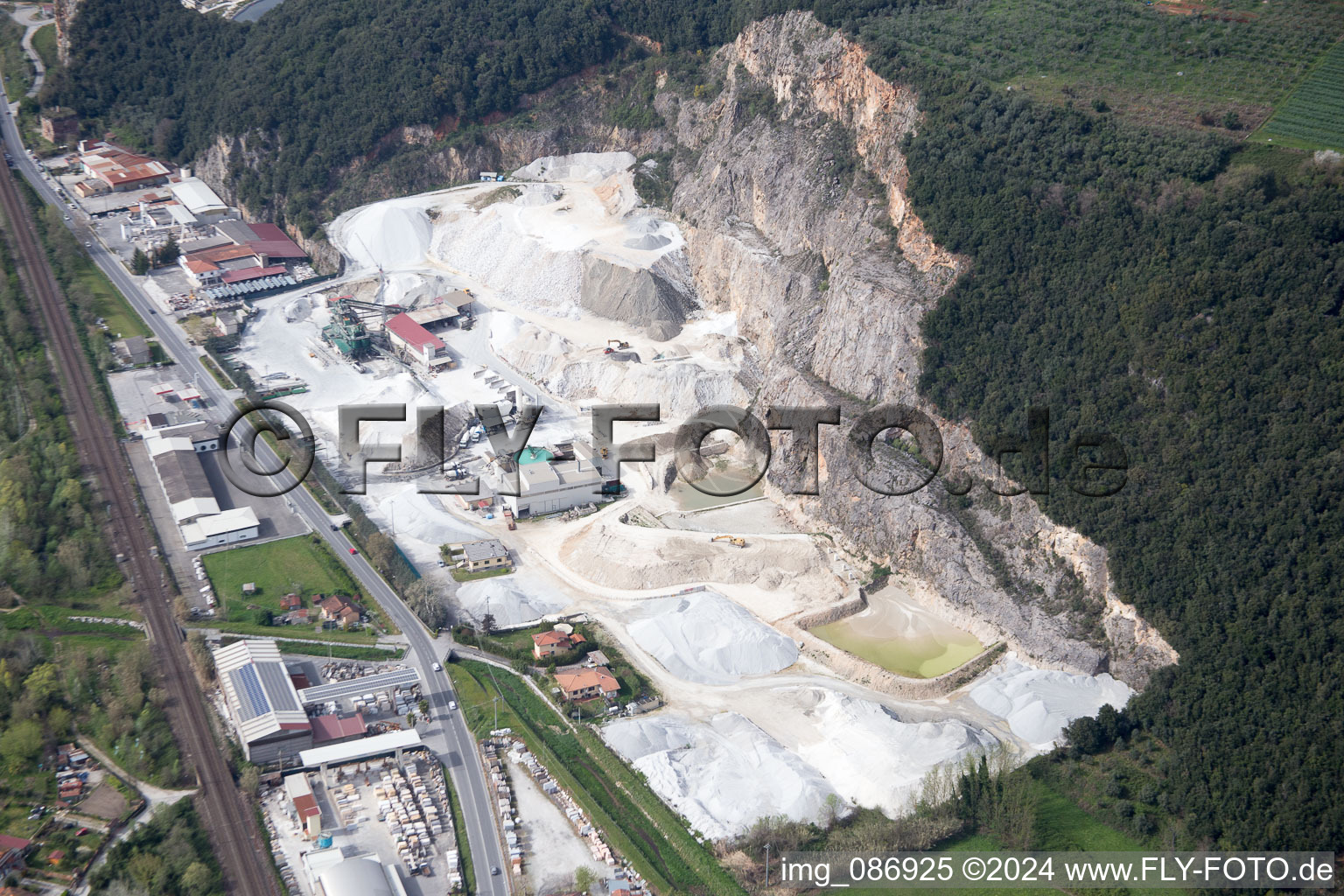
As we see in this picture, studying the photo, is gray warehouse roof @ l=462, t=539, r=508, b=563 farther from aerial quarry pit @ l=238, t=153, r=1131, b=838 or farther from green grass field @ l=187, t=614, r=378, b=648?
green grass field @ l=187, t=614, r=378, b=648

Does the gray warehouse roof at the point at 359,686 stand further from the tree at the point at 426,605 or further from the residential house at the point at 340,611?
the residential house at the point at 340,611

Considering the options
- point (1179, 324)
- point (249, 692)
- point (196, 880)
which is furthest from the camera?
point (1179, 324)

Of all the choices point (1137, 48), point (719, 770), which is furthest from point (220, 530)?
point (1137, 48)

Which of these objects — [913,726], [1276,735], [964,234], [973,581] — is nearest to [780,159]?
[964,234]

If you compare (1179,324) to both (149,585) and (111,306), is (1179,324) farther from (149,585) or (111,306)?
(111,306)

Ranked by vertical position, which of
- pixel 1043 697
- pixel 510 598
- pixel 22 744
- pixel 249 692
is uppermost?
pixel 22 744

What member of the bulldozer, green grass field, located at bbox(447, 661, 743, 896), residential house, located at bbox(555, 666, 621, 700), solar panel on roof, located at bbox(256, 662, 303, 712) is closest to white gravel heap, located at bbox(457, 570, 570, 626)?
green grass field, located at bbox(447, 661, 743, 896)
